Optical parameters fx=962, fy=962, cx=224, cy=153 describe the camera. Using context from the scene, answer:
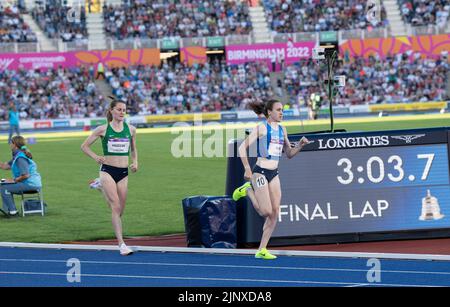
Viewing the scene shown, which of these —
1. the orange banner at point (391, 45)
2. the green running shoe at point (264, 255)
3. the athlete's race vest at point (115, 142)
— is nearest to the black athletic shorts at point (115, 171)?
the athlete's race vest at point (115, 142)

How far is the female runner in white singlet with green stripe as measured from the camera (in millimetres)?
12164

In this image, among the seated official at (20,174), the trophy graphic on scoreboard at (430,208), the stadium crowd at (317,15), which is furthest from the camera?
the stadium crowd at (317,15)

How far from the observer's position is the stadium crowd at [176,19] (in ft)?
197

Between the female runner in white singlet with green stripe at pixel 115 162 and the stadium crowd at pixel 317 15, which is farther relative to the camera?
the stadium crowd at pixel 317 15

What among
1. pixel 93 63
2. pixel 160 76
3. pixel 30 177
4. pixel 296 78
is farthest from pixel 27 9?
pixel 30 177

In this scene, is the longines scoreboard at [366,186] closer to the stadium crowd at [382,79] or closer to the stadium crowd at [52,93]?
the stadium crowd at [52,93]

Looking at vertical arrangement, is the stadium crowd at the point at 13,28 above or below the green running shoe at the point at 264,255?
above

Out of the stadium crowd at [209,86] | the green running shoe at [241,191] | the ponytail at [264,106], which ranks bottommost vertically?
the stadium crowd at [209,86]

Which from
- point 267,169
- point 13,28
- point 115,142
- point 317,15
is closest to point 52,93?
point 13,28

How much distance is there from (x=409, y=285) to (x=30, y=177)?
29.7 ft

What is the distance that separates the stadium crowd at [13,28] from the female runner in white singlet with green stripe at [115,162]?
149 feet

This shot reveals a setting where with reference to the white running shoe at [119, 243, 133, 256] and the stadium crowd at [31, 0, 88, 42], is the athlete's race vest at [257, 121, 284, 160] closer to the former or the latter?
the white running shoe at [119, 243, 133, 256]

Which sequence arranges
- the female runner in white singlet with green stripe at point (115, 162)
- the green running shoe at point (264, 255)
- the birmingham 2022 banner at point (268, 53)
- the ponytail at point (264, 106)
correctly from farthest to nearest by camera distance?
the birmingham 2022 banner at point (268, 53)
the female runner in white singlet with green stripe at point (115, 162)
the ponytail at point (264, 106)
the green running shoe at point (264, 255)
